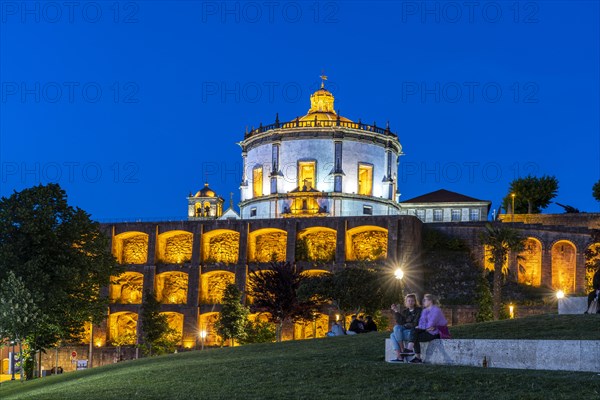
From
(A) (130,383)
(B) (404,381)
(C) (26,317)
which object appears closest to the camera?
(B) (404,381)

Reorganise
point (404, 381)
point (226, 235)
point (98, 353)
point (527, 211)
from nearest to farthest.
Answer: point (404, 381), point (98, 353), point (226, 235), point (527, 211)

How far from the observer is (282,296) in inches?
1850

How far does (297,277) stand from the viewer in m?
48.0

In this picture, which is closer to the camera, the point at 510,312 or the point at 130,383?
the point at 130,383

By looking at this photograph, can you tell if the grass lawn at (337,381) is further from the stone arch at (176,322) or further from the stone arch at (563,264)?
the stone arch at (563,264)

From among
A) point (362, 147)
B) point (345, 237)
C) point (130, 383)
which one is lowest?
point (130, 383)

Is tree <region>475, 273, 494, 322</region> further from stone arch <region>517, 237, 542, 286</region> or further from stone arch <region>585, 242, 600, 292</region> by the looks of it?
stone arch <region>585, 242, 600, 292</region>

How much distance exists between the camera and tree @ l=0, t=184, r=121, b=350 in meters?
36.8

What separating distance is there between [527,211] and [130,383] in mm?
70145

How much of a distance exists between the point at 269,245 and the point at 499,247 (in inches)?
721

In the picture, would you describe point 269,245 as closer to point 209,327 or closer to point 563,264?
point 209,327

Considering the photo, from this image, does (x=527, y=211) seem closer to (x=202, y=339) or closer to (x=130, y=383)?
(x=202, y=339)

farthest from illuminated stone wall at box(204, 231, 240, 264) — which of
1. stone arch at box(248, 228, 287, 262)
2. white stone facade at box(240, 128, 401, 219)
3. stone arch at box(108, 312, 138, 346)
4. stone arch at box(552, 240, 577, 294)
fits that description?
stone arch at box(552, 240, 577, 294)

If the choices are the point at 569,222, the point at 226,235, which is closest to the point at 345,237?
the point at 226,235
